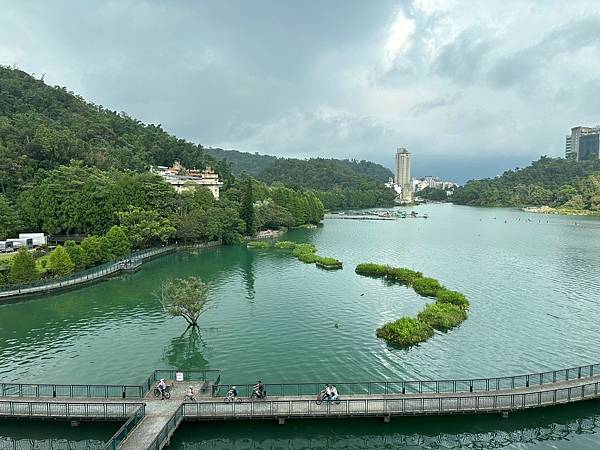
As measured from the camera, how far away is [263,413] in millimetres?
21172

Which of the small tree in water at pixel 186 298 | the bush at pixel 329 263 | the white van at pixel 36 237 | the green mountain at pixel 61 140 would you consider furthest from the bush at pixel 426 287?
the green mountain at pixel 61 140

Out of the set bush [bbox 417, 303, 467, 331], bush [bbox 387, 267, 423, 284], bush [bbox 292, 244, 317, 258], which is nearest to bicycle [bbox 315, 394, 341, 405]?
bush [bbox 417, 303, 467, 331]

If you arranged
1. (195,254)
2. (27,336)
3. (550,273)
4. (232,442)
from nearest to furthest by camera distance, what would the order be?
→ (232,442) → (27,336) → (550,273) → (195,254)

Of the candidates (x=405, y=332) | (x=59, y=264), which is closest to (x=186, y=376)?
(x=405, y=332)

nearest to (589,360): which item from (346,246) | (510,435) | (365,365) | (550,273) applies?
(510,435)

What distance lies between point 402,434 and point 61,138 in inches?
3130

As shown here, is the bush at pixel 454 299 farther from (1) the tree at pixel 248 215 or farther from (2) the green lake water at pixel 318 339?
(1) the tree at pixel 248 215

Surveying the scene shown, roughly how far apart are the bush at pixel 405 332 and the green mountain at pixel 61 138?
64693 millimetres

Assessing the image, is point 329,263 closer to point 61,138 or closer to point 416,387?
point 416,387

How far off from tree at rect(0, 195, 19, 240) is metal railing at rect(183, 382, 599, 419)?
52.1m

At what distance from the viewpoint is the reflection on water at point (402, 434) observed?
803 inches

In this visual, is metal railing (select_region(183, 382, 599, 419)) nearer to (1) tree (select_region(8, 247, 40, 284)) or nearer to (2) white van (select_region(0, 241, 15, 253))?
(1) tree (select_region(8, 247, 40, 284))

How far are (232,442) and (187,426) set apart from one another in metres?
2.34

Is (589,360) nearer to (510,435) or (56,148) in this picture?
(510,435)
